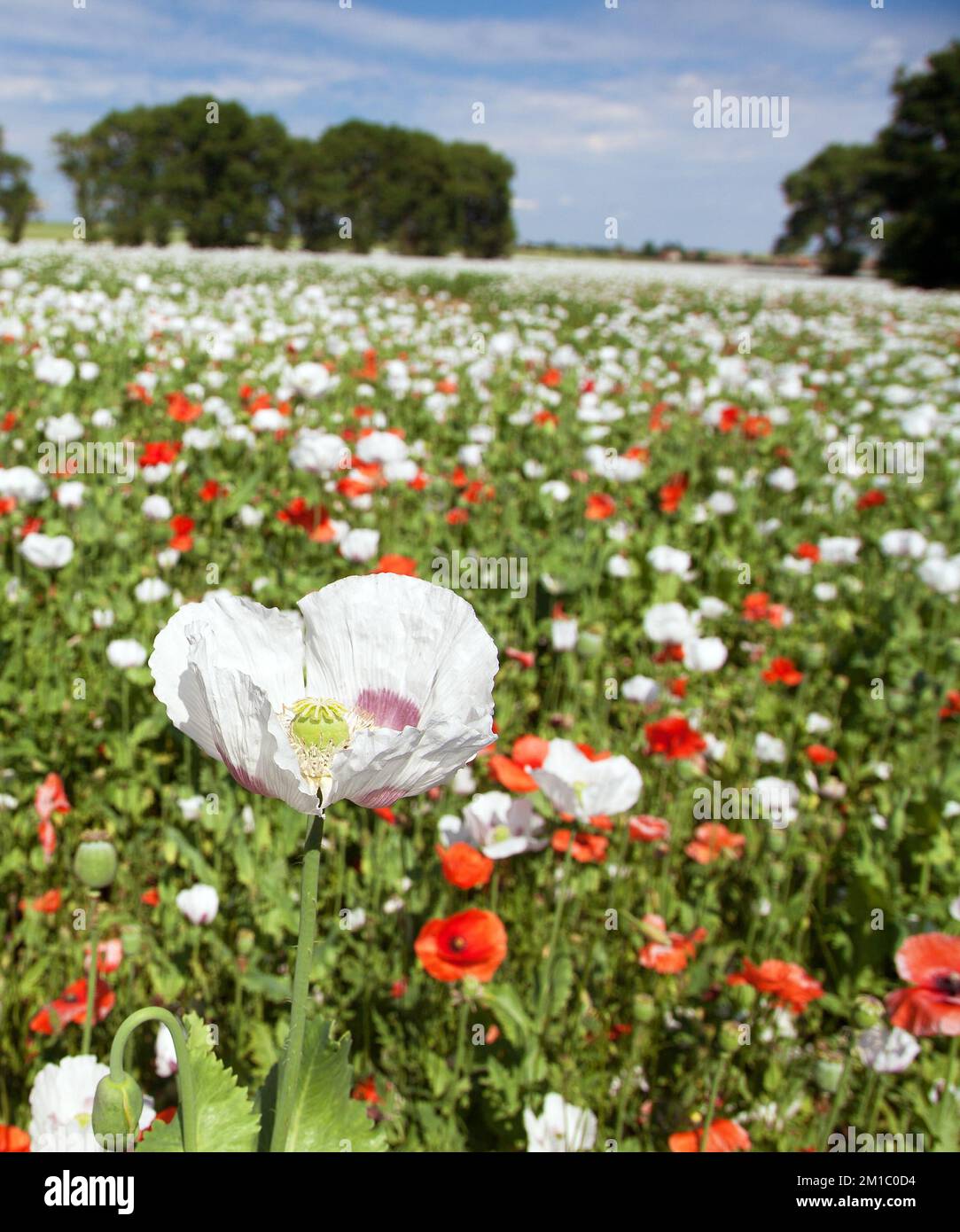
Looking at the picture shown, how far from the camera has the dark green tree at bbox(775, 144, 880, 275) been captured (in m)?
72.5

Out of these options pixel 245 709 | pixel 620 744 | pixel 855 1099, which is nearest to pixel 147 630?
pixel 620 744

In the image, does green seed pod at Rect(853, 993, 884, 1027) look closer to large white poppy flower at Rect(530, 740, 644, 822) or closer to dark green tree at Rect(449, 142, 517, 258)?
large white poppy flower at Rect(530, 740, 644, 822)

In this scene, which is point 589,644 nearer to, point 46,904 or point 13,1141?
point 46,904

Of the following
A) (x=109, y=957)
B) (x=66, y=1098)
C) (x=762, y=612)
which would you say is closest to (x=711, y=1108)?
(x=66, y=1098)

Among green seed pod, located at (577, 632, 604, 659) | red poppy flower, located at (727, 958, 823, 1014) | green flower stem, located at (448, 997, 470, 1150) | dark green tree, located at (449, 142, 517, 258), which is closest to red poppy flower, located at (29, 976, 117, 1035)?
green flower stem, located at (448, 997, 470, 1150)

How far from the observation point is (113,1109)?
2.30ft

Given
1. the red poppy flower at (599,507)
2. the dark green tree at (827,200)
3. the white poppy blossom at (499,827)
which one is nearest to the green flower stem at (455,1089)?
the white poppy blossom at (499,827)

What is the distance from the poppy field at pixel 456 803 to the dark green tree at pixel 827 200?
7368 cm

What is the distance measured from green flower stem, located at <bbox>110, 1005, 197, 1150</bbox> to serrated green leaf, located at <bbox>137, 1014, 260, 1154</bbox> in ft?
0.15

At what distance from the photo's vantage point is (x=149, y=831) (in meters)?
2.55

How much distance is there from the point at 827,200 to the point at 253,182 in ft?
178

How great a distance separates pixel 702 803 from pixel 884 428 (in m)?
6.29

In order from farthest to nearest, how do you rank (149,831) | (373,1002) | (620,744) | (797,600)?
(797,600) < (620,744) < (149,831) < (373,1002)
